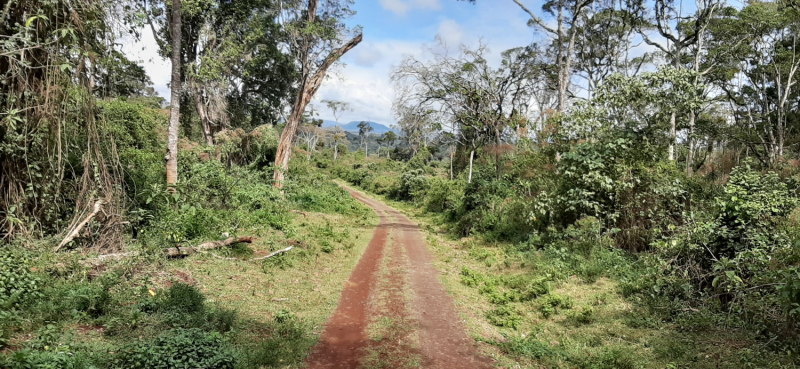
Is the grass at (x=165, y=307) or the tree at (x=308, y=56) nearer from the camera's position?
the grass at (x=165, y=307)

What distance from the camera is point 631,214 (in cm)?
886

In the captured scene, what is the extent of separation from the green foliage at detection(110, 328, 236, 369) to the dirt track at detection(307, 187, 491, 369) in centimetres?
105

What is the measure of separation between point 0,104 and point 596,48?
28.5 meters

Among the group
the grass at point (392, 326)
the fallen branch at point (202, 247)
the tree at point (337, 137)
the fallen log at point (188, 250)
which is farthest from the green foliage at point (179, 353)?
the tree at point (337, 137)

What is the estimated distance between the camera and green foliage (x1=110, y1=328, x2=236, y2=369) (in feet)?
11.7

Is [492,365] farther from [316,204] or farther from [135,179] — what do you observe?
[316,204]

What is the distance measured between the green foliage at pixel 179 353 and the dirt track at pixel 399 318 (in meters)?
1.05

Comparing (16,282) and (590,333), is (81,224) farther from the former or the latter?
(590,333)

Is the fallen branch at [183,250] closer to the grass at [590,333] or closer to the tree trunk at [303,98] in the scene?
the grass at [590,333]

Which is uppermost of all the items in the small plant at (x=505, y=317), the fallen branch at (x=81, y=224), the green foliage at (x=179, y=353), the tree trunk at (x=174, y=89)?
the tree trunk at (x=174, y=89)

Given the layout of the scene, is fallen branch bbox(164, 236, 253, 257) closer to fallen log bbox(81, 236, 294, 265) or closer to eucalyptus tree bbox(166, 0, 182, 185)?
fallen log bbox(81, 236, 294, 265)

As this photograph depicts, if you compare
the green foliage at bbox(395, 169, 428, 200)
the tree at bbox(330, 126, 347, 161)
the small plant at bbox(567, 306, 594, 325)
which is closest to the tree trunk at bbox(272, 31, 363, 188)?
the green foliage at bbox(395, 169, 428, 200)

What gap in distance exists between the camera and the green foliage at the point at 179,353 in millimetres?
3553

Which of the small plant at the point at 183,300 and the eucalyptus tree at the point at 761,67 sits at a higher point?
the eucalyptus tree at the point at 761,67
